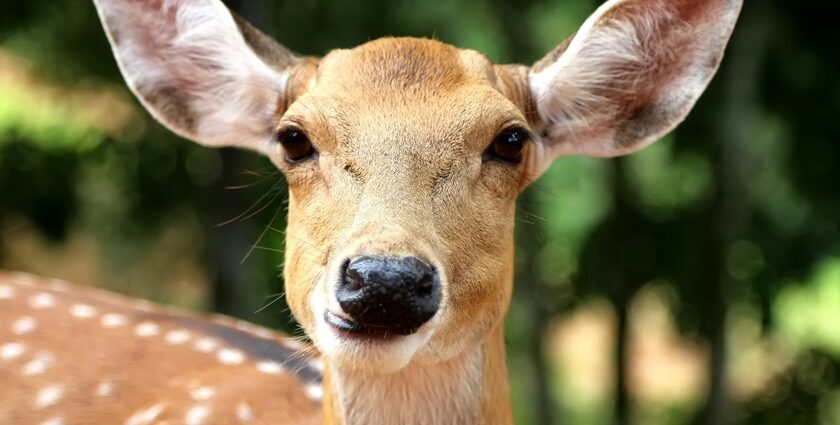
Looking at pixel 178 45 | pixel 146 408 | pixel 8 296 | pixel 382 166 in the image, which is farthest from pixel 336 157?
pixel 8 296

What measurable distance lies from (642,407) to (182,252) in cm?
375

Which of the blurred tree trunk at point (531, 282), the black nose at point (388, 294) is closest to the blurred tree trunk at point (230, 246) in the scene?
the blurred tree trunk at point (531, 282)

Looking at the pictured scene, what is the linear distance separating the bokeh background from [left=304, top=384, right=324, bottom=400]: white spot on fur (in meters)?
2.59

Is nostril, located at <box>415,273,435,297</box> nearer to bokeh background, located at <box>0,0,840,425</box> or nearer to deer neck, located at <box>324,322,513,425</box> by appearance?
deer neck, located at <box>324,322,513,425</box>

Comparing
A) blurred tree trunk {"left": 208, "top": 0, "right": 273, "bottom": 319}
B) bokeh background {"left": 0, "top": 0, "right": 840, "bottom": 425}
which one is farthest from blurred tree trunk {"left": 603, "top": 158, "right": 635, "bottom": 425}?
blurred tree trunk {"left": 208, "top": 0, "right": 273, "bottom": 319}

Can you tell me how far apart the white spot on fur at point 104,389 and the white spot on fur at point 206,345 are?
1.16 ft

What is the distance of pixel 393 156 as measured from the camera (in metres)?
2.70

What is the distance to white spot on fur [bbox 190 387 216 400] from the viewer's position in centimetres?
373

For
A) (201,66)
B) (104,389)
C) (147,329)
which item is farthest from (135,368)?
(201,66)

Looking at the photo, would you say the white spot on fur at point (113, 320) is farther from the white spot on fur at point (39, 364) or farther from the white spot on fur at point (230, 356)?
the white spot on fur at point (230, 356)

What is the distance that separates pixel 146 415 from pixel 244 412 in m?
0.31

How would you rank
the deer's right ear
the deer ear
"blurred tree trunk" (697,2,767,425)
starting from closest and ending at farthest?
the deer ear
the deer's right ear
"blurred tree trunk" (697,2,767,425)

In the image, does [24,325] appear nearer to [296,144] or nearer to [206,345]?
[206,345]

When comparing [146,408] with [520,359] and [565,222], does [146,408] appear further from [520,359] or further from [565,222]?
[520,359]
